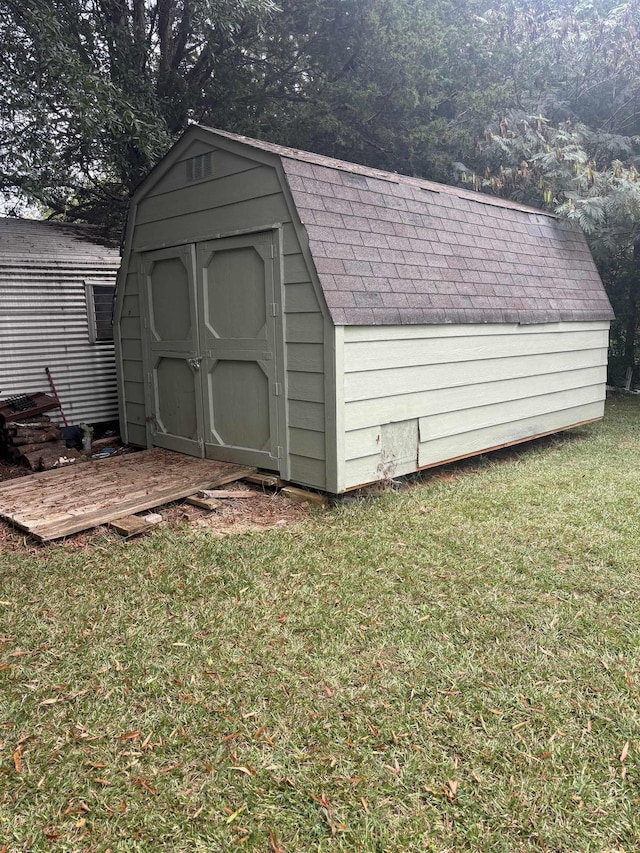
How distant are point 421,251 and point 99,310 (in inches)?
207

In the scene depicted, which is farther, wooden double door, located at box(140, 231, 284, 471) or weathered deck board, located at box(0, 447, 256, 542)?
wooden double door, located at box(140, 231, 284, 471)

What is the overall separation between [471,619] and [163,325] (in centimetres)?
458

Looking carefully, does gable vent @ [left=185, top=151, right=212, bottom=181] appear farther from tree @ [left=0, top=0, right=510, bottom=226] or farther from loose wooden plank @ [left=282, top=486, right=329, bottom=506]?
tree @ [left=0, top=0, right=510, bottom=226]

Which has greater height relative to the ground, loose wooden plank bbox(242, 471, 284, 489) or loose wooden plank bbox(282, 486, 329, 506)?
loose wooden plank bbox(242, 471, 284, 489)

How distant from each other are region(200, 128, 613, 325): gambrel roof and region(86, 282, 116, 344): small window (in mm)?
4133

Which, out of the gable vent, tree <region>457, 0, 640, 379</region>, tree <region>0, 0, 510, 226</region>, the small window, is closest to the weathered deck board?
the gable vent

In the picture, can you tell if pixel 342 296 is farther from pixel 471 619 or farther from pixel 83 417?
pixel 83 417

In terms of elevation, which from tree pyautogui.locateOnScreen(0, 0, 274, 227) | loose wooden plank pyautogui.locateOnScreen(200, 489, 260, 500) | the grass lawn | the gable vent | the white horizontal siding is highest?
tree pyautogui.locateOnScreen(0, 0, 274, 227)

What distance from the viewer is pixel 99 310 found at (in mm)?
9133

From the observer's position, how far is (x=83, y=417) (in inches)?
354

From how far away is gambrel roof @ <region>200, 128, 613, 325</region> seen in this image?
5031mm

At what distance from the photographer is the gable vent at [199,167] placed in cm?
572

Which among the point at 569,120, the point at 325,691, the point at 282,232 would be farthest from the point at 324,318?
the point at 569,120

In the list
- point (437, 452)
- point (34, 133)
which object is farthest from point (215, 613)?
point (34, 133)
